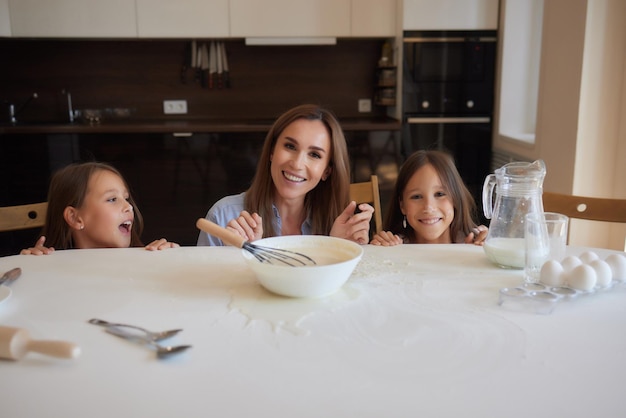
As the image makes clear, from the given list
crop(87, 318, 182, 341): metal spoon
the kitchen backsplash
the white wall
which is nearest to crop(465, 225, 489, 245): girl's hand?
crop(87, 318, 182, 341): metal spoon

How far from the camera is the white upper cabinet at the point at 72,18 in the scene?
343 cm

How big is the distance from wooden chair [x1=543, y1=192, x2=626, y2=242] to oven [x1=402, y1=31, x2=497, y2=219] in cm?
179

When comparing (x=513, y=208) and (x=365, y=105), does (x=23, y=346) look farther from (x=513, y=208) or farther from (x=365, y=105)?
(x=365, y=105)

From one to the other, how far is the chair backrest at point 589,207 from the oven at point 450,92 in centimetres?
179

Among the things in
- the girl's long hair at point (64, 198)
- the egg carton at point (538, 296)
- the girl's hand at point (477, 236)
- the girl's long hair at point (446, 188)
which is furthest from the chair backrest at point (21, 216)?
the egg carton at point (538, 296)

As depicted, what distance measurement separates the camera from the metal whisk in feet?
3.44

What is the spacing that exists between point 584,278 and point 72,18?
336 cm

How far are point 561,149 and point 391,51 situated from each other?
148 cm

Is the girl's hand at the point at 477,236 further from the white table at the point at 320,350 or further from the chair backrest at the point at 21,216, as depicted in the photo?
the chair backrest at the point at 21,216

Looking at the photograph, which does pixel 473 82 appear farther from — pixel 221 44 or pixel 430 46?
pixel 221 44

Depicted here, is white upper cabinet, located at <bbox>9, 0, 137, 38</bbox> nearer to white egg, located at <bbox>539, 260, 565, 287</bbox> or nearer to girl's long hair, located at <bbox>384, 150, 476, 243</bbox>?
girl's long hair, located at <bbox>384, 150, 476, 243</bbox>

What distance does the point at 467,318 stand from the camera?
90 centimetres

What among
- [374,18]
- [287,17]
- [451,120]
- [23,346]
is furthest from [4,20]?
[23,346]

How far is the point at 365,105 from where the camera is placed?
404cm
